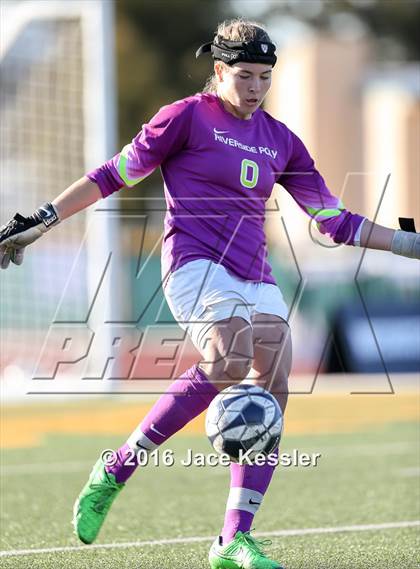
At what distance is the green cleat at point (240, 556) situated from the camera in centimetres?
443

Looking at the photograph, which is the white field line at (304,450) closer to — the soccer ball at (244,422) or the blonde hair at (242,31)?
the soccer ball at (244,422)

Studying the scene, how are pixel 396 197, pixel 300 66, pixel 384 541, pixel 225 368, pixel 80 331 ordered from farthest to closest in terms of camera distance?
pixel 300 66 < pixel 396 197 < pixel 80 331 < pixel 384 541 < pixel 225 368

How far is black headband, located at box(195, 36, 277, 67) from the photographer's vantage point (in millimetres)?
4590

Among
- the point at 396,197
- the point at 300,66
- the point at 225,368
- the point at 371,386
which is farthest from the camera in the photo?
the point at 300,66

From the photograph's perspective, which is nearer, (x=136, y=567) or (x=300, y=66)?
(x=136, y=567)

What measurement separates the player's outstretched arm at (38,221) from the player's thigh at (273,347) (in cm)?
85

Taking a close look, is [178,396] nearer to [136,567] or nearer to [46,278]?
[136,567]

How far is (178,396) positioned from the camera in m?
4.70

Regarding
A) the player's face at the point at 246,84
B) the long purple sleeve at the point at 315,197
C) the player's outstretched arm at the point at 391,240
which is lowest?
the player's outstretched arm at the point at 391,240

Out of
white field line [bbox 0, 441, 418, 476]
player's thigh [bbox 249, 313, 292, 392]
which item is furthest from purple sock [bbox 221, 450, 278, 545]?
white field line [bbox 0, 441, 418, 476]

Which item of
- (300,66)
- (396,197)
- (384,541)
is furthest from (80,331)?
(300,66)

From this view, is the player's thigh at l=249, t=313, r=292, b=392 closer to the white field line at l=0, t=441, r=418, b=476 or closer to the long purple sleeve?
the long purple sleeve

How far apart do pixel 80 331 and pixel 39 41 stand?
8.92ft

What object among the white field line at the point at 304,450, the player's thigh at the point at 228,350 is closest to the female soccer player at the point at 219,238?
the player's thigh at the point at 228,350
